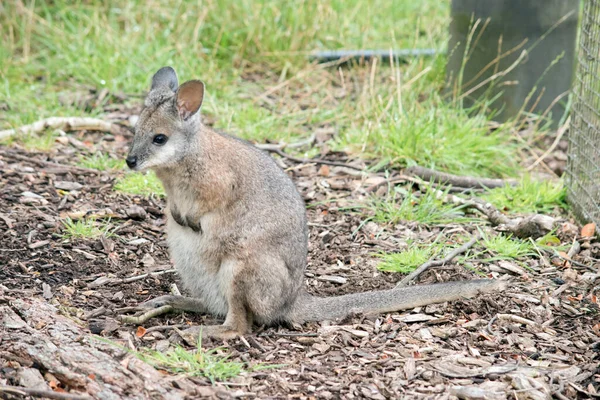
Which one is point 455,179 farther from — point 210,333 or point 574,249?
point 210,333

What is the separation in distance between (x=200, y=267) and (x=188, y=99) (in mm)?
864

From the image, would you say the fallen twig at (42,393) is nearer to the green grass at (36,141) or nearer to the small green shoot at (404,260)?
the small green shoot at (404,260)

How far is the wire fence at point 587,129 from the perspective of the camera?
18.5 feet

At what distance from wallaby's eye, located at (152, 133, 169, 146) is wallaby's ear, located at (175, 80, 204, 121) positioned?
0.48 feet

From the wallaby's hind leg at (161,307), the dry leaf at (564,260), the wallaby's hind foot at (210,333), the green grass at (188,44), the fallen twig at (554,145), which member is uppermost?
the green grass at (188,44)

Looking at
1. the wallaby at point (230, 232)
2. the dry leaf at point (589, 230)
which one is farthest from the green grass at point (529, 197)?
the wallaby at point (230, 232)

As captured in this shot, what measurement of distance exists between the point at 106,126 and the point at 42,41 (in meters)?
1.94

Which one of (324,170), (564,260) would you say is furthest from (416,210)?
(564,260)

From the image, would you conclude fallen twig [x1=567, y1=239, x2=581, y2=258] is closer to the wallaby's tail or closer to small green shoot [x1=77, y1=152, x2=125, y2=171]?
the wallaby's tail

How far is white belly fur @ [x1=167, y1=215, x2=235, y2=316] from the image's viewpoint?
4.28 meters

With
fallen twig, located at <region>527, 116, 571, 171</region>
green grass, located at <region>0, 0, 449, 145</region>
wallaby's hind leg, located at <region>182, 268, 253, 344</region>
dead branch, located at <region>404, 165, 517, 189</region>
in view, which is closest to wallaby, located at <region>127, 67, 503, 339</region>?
wallaby's hind leg, located at <region>182, 268, 253, 344</region>

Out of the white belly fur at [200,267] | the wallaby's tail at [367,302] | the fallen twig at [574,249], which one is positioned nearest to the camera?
the white belly fur at [200,267]

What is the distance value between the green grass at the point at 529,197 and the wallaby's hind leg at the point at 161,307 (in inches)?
97.1

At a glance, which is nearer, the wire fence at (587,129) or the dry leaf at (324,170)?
the wire fence at (587,129)
